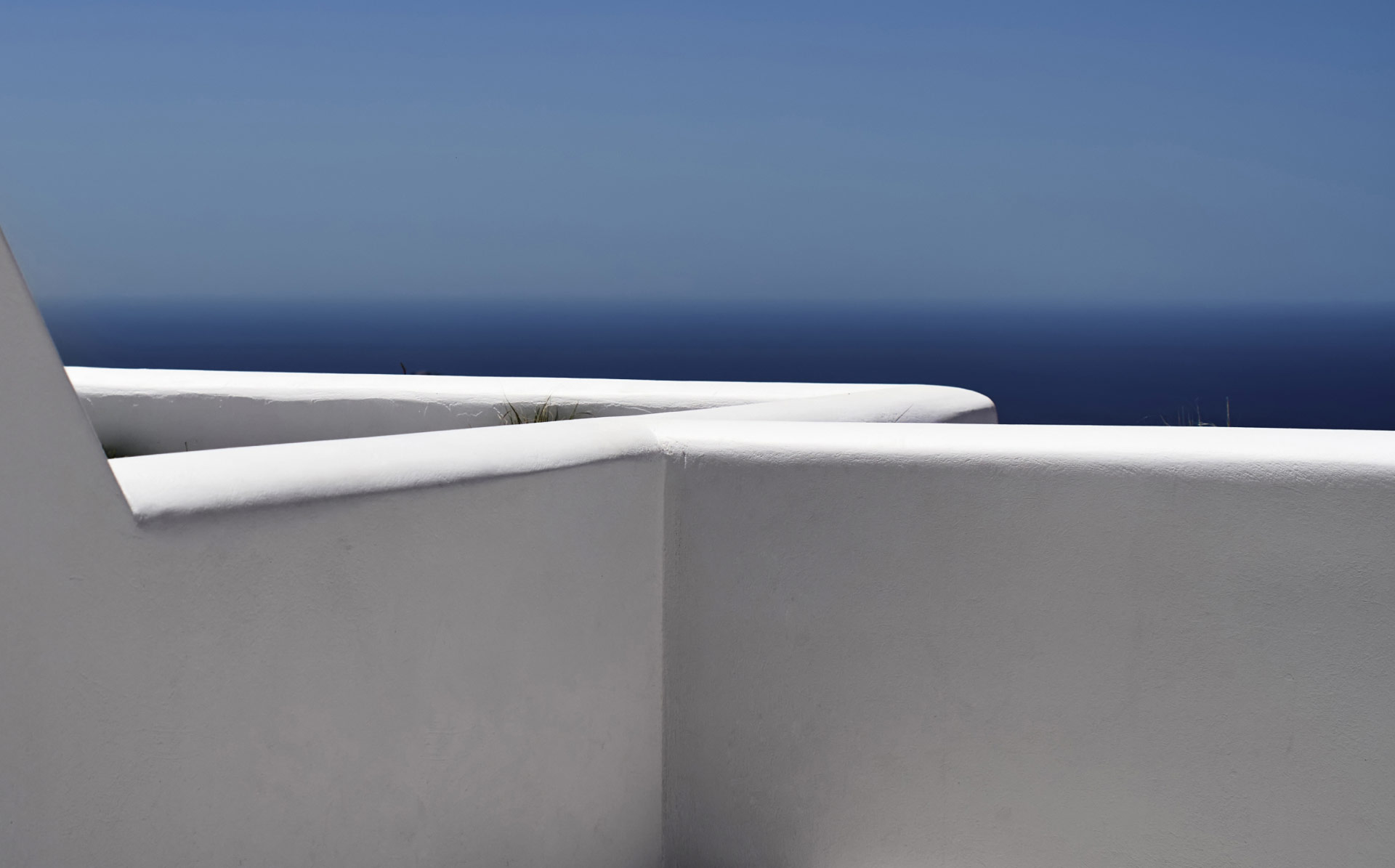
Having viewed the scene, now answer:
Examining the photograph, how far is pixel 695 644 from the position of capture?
320 cm

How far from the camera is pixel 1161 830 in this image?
9.23 ft

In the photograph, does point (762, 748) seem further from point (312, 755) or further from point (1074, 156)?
point (1074, 156)

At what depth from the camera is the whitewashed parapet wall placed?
2.15 meters

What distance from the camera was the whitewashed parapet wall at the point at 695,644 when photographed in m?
2.15

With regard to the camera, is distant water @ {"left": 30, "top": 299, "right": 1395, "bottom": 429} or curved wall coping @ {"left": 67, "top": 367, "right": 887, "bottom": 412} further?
distant water @ {"left": 30, "top": 299, "right": 1395, "bottom": 429}

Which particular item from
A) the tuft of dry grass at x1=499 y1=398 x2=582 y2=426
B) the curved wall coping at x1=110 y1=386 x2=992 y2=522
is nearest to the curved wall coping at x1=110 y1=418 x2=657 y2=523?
the curved wall coping at x1=110 y1=386 x2=992 y2=522

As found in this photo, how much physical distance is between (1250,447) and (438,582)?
1.74m

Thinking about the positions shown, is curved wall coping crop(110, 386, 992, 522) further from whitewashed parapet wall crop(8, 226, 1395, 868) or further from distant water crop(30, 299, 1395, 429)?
distant water crop(30, 299, 1395, 429)

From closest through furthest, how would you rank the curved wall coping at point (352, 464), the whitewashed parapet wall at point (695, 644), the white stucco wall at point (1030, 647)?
the whitewashed parapet wall at point (695, 644) → the curved wall coping at point (352, 464) → the white stucco wall at point (1030, 647)

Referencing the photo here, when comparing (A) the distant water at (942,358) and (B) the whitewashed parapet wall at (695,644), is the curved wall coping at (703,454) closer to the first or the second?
(B) the whitewashed parapet wall at (695,644)

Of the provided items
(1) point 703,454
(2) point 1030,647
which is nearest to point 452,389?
(1) point 703,454

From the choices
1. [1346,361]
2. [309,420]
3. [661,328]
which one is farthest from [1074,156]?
[309,420]

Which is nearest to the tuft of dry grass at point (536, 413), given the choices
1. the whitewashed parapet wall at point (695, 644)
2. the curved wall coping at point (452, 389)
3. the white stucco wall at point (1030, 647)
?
the curved wall coping at point (452, 389)

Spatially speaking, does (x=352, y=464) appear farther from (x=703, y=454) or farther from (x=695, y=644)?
(x=695, y=644)
